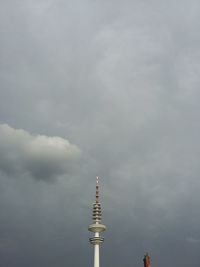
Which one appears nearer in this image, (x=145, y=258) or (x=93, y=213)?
(x=145, y=258)

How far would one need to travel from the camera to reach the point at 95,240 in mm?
139875

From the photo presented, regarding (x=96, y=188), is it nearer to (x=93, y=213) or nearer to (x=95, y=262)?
(x=93, y=213)

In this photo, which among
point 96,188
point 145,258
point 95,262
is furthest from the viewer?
point 96,188

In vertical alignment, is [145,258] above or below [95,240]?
below

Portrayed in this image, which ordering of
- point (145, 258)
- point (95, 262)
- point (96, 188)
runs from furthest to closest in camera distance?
point (96, 188) < point (95, 262) < point (145, 258)

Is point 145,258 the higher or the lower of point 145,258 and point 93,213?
the lower

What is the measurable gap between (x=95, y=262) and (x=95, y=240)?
7012 millimetres

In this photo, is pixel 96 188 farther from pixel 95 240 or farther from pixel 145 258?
pixel 145 258

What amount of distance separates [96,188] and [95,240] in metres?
17.5

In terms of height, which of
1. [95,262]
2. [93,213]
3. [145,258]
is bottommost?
[145,258]

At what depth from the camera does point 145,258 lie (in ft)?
282

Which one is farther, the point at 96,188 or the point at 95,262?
the point at 96,188

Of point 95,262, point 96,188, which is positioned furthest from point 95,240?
point 96,188

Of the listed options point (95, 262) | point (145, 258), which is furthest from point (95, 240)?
point (145, 258)
